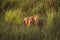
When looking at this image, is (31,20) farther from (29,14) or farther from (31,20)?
(29,14)

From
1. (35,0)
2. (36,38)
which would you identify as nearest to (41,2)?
(35,0)

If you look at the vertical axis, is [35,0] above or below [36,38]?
above

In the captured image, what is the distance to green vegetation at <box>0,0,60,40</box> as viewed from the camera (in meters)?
4.32

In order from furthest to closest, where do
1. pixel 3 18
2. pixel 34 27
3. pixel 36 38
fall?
pixel 3 18
pixel 34 27
pixel 36 38

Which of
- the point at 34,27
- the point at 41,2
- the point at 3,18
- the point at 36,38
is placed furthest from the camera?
the point at 41,2

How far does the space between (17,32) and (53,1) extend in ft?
4.03

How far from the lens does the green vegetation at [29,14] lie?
14.2 feet

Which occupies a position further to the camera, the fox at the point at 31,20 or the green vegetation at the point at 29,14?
the fox at the point at 31,20

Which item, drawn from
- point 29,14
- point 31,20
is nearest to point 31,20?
point 31,20

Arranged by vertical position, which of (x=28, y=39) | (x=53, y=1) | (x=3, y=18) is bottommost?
(x=28, y=39)

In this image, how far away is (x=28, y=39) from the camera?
4.27 meters

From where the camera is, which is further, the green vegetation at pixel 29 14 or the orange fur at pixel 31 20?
the orange fur at pixel 31 20

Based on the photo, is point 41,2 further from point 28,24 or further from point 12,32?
point 12,32

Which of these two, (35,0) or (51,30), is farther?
(35,0)
